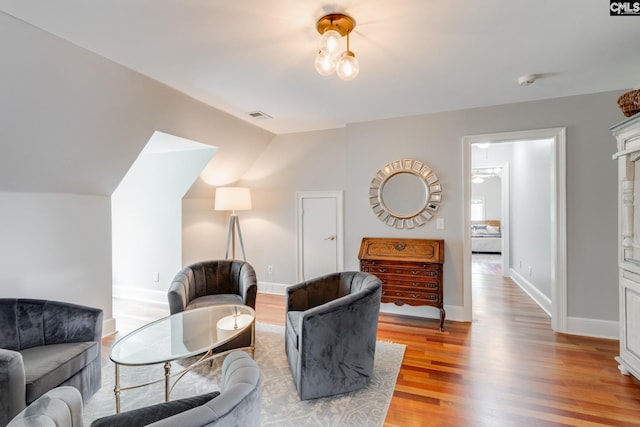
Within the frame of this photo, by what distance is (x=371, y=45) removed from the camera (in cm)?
209

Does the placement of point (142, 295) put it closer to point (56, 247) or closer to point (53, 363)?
point (56, 247)

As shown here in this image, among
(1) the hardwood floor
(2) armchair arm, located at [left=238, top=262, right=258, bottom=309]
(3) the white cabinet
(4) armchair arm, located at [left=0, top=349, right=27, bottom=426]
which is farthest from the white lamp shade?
(3) the white cabinet

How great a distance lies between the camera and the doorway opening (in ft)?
10.5

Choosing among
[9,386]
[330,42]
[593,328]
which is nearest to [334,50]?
[330,42]

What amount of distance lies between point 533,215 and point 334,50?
4.29 metres

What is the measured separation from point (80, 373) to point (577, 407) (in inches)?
129

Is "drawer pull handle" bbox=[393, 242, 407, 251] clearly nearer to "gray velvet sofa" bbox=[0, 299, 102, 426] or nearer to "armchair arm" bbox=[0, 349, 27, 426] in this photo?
"gray velvet sofa" bbox=[0, 299, 102, 426]

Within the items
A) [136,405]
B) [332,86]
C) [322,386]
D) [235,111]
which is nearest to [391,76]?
[332,86]

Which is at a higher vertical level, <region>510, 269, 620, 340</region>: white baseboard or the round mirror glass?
the round mirror glass

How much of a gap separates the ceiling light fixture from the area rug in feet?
6.88

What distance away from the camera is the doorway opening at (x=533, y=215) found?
319 cm

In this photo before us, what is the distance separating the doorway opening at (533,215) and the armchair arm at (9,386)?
3.80 m

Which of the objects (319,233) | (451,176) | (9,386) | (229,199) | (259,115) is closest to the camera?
(9,386)

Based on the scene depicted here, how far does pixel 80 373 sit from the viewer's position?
6.44ft
